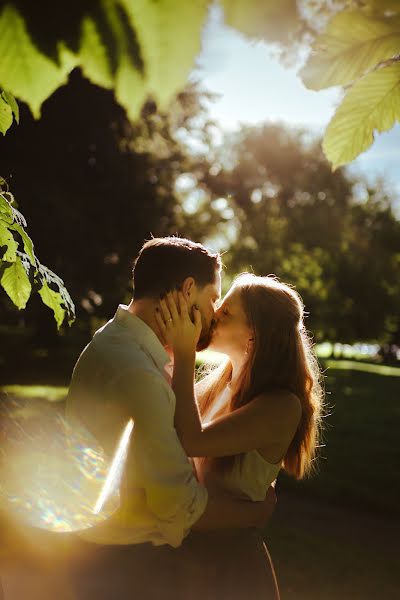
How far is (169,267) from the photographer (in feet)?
10.0

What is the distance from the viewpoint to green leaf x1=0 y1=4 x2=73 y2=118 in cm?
102

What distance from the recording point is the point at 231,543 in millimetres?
2844

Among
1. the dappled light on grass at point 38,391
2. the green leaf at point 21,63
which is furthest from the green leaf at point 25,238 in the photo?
the dappled light on grass at point 38,391

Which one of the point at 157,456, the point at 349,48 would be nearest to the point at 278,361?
the point at 157,456

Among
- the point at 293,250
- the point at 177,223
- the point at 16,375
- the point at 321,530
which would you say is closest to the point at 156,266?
the point at 321,530

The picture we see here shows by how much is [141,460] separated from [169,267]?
0.99 meters

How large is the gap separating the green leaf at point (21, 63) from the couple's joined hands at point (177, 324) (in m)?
2.03

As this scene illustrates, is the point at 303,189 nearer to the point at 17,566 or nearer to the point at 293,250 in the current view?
the point at 293,250

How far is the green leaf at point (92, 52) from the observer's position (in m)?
1.03

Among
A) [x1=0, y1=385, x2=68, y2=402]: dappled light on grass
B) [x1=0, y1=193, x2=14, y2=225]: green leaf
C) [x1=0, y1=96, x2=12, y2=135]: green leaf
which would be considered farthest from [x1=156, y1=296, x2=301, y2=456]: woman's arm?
[x1=0, y1=385, x2=68, y2=402]: dappled light on grass

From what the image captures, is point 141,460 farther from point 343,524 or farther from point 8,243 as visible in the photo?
point 343,524

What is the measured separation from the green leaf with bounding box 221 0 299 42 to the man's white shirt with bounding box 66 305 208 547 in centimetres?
174

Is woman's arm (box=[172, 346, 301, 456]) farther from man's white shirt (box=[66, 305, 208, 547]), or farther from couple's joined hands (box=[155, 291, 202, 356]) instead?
man's white shirt (box=[66, 305, 208, 547])

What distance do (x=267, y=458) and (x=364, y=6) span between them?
7.52 ft
